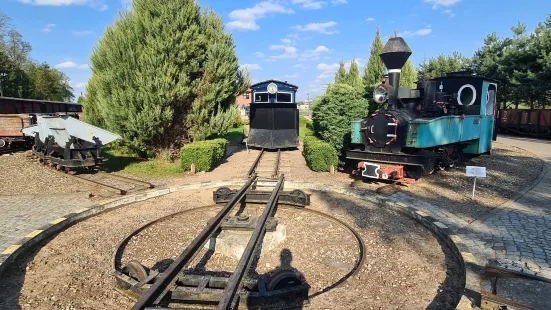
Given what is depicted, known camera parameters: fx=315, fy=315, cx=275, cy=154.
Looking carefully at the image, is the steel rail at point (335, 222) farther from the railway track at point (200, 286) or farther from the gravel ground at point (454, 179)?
the gravel ground at point (454, 179)

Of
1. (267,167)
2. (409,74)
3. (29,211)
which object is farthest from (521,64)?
(29,211)

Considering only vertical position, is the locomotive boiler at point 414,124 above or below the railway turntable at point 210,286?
above

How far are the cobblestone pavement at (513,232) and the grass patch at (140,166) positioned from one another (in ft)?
23.3

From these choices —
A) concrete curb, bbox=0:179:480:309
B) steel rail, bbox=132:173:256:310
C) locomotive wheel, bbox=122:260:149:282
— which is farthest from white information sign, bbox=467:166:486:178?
locomotive wheel, bbox=122:260:149:282

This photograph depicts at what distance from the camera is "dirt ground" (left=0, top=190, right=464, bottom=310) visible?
3635 mm

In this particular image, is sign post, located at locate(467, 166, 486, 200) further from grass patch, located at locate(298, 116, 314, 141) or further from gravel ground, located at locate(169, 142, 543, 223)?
grass patch, located at locate(298, 116, 314, 141)

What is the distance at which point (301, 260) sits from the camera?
4.63 metres

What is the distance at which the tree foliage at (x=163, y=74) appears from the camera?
35.3ft

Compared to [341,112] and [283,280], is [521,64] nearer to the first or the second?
[341,112]

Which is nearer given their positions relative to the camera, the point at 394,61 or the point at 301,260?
the point at 301,260

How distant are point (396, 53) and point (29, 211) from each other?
942 cm

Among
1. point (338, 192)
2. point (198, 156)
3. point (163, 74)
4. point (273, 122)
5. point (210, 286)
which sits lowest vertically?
point (338, 192)

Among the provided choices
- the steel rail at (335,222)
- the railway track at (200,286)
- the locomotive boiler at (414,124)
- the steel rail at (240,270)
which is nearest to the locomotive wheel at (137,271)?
the railway track at (200,286)

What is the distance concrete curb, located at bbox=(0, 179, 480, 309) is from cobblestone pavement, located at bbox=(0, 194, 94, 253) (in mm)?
226
